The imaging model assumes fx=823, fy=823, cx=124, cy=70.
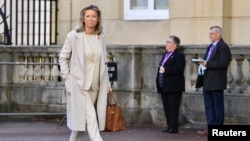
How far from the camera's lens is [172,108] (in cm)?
1456

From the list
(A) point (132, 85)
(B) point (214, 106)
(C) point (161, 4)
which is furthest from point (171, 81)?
(C) point (161, 4)

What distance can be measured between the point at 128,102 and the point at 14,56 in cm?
293

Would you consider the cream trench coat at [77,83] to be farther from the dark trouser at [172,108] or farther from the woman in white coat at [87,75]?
the dark trouser at [172,108]

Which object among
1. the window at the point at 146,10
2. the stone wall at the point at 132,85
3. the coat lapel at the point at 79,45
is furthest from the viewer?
the window at the point at 146,10

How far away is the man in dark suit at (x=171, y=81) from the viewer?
14461mm

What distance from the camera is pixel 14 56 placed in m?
17.5

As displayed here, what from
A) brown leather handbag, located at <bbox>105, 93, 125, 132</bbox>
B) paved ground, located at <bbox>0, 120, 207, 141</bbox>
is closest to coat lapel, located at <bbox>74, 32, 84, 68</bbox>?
brown leather handbag, located at <bbox>105, 93, 125, 132</bbox>

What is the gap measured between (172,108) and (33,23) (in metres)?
5.35

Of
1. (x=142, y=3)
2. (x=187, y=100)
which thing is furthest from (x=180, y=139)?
(x=142, y=3)

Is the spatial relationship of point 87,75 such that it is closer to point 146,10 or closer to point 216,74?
point 216,74

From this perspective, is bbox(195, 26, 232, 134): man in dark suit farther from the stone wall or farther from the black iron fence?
the black iron fence

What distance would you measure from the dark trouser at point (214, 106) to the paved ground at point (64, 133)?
1.14 feet

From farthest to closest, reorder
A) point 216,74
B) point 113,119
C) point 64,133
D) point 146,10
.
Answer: point 146,10 → point 64,133 → point 216,74 → point 113,119

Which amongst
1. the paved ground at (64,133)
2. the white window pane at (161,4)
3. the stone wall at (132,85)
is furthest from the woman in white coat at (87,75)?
the white window pane at (161,4)
